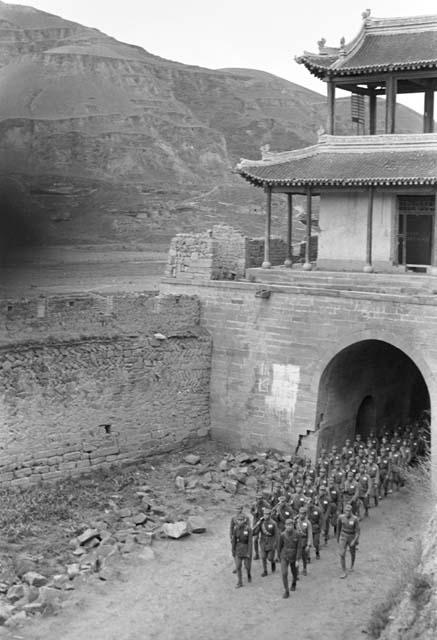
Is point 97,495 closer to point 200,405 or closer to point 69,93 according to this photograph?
point 200,405

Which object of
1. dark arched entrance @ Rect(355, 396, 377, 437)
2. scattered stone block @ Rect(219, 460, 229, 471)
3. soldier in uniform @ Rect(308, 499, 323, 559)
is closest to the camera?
soldier in uniform @ Rect(308, 499, 323, 559)

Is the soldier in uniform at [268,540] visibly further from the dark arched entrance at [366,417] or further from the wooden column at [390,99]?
the wooden column at [390,99]

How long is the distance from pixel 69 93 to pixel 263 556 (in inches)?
374

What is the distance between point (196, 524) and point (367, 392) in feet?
25.3

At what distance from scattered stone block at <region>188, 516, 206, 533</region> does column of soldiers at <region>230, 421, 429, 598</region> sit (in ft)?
3.67

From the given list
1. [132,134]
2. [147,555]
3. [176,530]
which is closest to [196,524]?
[176,530]

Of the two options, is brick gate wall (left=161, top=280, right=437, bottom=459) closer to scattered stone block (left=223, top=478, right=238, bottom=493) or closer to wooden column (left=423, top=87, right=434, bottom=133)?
scattered stone block (left=223, top=478, right=238, bottom=493)

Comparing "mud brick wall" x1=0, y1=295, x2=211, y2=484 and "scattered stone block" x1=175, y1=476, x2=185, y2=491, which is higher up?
"mud brick wall" x1=0, y1=295, x2=211, y2=484

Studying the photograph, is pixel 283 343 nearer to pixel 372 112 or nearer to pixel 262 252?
pixel 262 252

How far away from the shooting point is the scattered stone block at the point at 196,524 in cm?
1714

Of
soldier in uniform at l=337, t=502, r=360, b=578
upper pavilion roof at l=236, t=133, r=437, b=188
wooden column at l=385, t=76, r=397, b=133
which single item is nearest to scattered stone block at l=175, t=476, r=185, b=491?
soldier in uniform at l=337, t=502, r=360, b=578

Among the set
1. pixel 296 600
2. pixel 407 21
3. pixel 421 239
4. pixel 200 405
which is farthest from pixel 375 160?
pixel 296 600

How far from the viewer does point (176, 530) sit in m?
16.9

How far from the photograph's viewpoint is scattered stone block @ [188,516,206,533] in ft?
56.2
